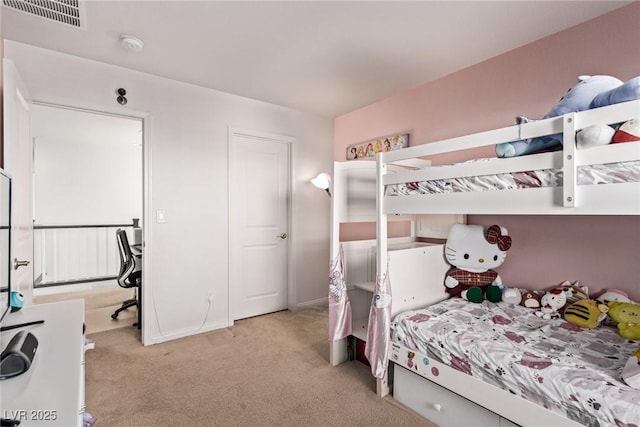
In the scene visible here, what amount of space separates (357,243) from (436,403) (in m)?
1.18

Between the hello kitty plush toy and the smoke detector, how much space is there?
258 cm

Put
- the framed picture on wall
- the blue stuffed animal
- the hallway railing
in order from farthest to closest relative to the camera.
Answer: the hallway railing
the framed picture on wall
the blue stuffed animal

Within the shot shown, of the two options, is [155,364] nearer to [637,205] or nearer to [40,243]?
[637,205]

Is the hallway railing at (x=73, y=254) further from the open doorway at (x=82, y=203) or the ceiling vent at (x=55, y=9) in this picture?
the ceiling vent at (x=55, y=9)

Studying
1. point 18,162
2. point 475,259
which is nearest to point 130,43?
point 18,162

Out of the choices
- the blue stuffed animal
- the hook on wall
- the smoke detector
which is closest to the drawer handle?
the blue stuffed animal

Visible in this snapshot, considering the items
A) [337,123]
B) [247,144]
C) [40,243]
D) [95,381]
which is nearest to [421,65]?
[337,123]

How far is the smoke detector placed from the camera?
7.08 ft

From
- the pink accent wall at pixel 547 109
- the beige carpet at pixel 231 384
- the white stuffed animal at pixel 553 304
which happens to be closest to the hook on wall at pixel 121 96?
the beige carpet at pixel 231 384

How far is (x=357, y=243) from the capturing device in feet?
8.43

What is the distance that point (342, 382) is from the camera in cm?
216

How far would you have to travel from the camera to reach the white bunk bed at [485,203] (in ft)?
3.93

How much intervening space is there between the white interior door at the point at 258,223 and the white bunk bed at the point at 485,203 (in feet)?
5.85

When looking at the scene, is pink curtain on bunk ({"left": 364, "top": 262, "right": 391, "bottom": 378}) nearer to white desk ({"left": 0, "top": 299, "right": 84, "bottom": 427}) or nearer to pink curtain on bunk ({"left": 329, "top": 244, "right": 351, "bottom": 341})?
pink curtain on bunk ({"left": 329, "top": 244, "right": 351, "bottom": 341})
